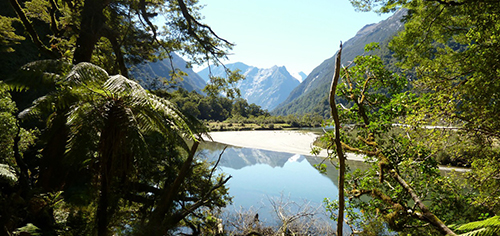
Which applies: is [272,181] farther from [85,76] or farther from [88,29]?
[85,76]

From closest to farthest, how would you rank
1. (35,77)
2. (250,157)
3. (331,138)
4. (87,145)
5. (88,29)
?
(87,145) → (35,77) → (331,138) → (88,29) → (250,157)

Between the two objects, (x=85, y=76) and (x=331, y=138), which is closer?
(x=85, y=76)

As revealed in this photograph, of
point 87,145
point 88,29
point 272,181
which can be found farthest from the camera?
point 272,181

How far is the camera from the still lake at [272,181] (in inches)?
342

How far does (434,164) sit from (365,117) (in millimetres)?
1045

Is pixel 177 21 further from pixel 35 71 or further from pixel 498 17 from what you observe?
pixel 498 17

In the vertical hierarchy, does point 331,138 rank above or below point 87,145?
below

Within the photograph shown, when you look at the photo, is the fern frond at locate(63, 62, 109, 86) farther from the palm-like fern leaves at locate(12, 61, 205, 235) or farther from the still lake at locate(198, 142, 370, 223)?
the still lake at locate(198, 142, 370, 223)

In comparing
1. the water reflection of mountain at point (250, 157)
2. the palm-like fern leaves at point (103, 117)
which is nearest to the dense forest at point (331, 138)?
the palm-like fern leaves at point (103, 117)

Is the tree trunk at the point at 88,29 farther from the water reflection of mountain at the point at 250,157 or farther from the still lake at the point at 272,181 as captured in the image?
the water reflection of mountain at the point at 250,157

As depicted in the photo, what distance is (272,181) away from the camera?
1209cm

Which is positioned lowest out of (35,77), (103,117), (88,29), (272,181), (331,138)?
(272,181)

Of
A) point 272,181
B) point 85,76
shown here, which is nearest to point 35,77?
point 85,76

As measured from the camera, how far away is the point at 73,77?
2.00 meters
